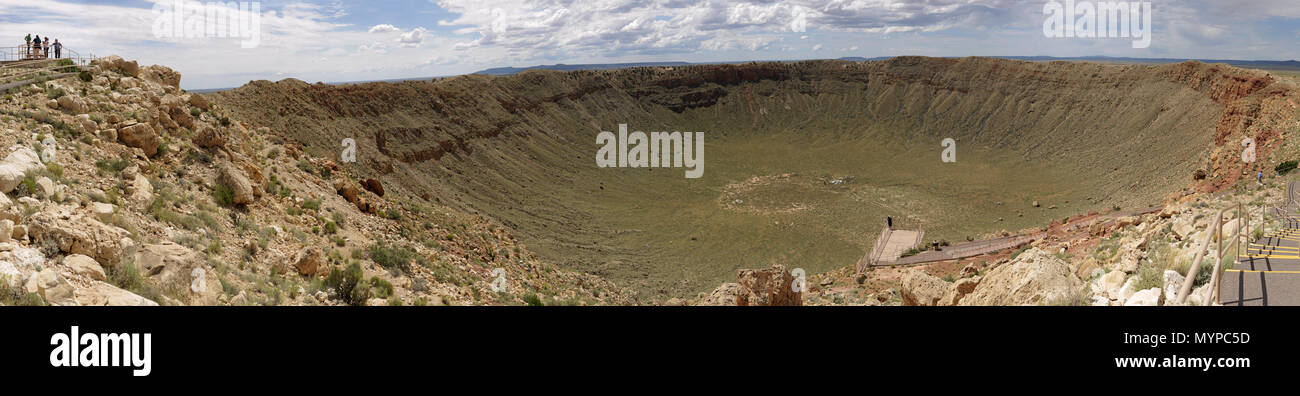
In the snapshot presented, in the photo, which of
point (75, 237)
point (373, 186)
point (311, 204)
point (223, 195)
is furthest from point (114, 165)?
point (373, 186)

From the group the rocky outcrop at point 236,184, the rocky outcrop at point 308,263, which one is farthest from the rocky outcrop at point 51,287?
the rocky outcrop at point 236,184

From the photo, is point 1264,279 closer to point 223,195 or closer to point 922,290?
point 922,290

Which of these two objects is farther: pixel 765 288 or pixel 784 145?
pixel 784 145

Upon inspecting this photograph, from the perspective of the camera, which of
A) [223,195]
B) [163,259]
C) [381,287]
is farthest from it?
[223,195]

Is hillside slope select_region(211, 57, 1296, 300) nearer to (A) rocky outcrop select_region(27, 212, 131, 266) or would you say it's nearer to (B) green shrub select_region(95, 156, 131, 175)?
(B) green shrub select_region(95, 156, 131, 175)

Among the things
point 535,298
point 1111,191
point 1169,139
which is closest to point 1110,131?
point 1169,139

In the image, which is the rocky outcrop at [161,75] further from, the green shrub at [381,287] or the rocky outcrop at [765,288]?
the rocky outcrop at [765,288]

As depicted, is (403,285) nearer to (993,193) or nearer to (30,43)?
(30,43)
